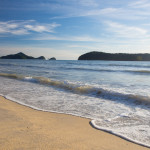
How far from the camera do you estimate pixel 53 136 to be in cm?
328

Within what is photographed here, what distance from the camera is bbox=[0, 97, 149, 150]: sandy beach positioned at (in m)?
2.88

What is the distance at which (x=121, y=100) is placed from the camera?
7027mm

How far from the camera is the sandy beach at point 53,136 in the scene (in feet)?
9.46

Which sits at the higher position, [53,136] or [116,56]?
[116,56]

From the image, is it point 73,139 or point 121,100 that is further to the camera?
point 121,100

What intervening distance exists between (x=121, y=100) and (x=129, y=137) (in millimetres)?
3675

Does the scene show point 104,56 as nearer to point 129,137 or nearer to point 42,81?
point 42,81

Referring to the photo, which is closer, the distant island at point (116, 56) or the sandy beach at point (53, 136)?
the sandy beach at point (53, 136)

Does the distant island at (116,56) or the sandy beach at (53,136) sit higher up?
the distant island at (116,56)

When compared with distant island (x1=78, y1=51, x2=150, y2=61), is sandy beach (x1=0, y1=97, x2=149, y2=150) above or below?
below

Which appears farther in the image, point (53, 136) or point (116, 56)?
point (116, 56)

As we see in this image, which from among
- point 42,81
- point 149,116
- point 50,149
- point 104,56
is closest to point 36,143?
point 50,149

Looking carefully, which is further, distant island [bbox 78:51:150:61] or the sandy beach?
distant island [bbox 78:51:150:61]

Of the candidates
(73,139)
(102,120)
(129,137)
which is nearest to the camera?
(73,139)
